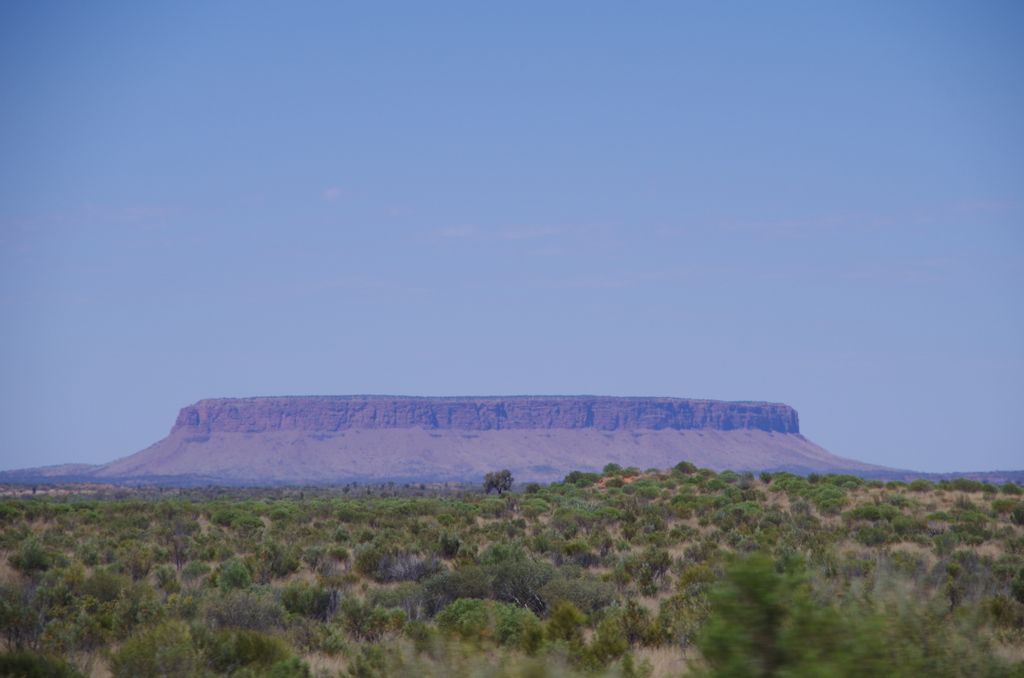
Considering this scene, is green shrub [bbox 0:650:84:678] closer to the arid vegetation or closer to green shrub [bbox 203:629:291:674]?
the arid vegetation

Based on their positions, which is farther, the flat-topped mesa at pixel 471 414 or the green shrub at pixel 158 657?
the flat-topped mesa at pixel 471 414

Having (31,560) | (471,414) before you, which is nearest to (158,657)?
(31,560)

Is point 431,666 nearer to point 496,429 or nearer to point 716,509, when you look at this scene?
point 716,509

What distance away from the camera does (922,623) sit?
21.2ft

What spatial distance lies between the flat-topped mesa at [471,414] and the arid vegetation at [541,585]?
136 meters

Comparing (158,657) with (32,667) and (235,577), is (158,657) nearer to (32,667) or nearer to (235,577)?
(32,667)

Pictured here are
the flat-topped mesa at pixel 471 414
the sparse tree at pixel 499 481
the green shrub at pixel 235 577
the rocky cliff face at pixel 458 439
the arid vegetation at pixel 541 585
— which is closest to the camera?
the arid vegetation at pixel 541 585

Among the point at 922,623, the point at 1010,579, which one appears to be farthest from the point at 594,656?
the point at 1010,579

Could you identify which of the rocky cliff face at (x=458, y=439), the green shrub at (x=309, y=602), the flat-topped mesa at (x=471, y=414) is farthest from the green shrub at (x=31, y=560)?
the flat-topped mesa at (x=471, y=414)

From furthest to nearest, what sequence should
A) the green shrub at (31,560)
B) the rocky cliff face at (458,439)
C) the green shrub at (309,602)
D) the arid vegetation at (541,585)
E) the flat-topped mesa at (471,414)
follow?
the flat-topped mesa at (471,414), the rocky cliff face at (458,439), the green shrub at (31,560), the green shrub at (309,602), the arid vegetation at (541,585)

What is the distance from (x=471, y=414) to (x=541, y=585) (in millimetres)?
161170

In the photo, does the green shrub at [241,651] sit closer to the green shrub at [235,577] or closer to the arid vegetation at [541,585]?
the arid vegetation at [541,585]

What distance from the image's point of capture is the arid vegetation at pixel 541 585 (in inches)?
241

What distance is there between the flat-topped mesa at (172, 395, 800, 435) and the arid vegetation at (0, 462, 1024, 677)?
447ft
